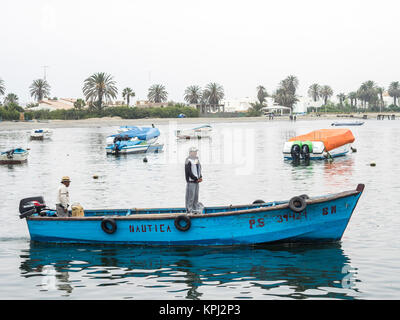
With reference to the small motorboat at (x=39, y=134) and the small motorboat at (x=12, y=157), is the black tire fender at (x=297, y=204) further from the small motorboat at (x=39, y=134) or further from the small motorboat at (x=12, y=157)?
the small motorboat at (x=39, y=134)

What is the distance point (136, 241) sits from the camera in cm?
1922

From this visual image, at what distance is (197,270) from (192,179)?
10.0ft

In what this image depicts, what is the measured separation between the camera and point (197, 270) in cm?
1702

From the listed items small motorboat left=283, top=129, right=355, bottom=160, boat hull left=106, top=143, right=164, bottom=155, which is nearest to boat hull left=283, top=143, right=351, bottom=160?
small motorboat left=283, top=129, right=355, bottom=160

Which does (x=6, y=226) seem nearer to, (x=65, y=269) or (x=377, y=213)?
(x=65, y=269)

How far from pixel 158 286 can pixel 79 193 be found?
1941 cm

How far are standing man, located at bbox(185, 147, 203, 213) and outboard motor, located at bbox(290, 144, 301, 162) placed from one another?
1376 inches

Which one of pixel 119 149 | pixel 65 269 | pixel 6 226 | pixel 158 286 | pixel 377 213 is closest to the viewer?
pixel 158 286

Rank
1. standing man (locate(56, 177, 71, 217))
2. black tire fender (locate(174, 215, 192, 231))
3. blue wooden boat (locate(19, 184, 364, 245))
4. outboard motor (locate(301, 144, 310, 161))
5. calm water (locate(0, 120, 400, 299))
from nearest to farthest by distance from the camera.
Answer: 1. calm water (locate(0, 120, 400, 299))
2. blue wooden boat (locate(19, 184, 364, 245))
3. black tire fender (locate(174, 215, 192, 231))
4. standing man (locate(56, 177, 71, 217))
5. outboard motor (locate(301, 144, 310, 161))

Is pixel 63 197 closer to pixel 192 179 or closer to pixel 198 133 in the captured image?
pixel 192 179

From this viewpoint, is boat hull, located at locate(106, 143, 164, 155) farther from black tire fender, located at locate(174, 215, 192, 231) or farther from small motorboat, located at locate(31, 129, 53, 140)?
black tire fender, located at locate(174, 215, 192, 231)

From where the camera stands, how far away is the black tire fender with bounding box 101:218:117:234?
744 inches

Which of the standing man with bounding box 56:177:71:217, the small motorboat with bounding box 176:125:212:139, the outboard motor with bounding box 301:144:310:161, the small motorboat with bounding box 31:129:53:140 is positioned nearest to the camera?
the standing man with bounding box 56:177:71:217

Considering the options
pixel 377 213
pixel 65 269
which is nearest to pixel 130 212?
pixel 65 269
